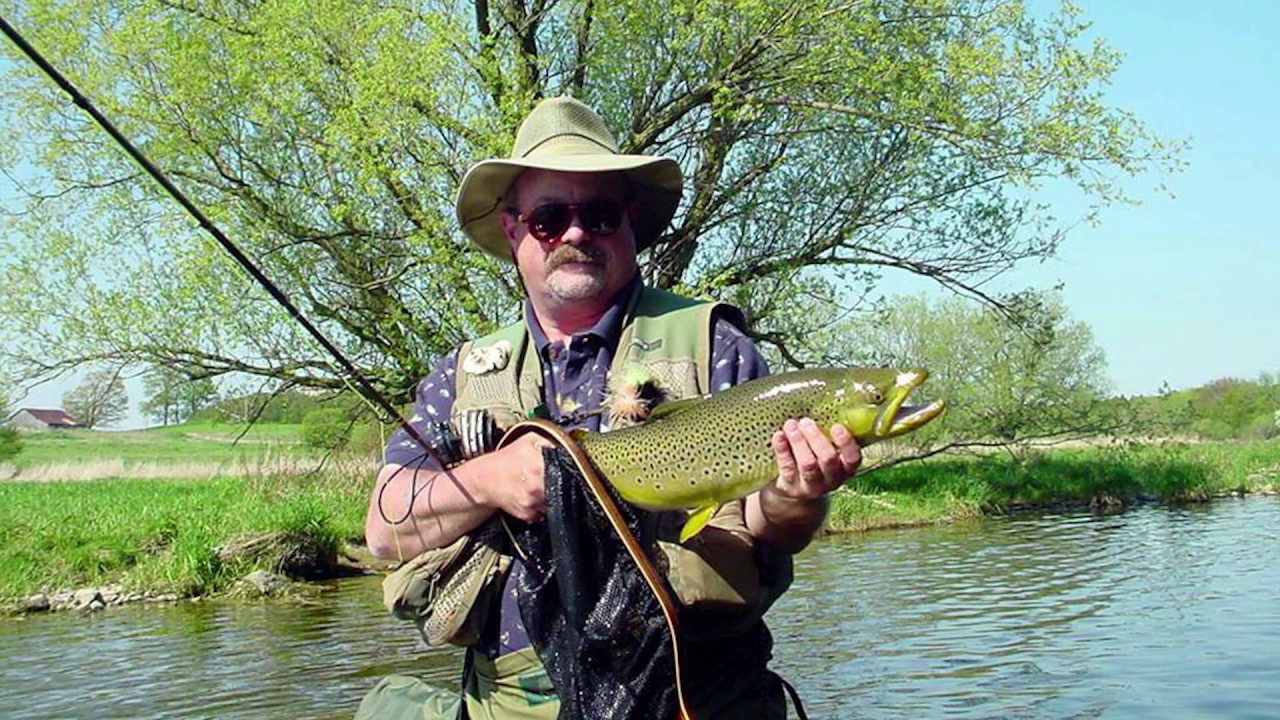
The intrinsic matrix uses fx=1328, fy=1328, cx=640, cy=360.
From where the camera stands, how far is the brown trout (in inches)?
111

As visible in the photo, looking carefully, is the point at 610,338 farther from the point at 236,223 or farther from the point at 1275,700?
the point at 236,223

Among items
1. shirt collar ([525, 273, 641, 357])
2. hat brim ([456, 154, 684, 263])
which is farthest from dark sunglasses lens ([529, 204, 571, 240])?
shirt collar ([525, 273, 641, 357])

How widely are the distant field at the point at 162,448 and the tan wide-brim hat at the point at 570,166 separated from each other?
16.9m

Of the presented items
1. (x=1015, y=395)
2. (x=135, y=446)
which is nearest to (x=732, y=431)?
(x=1015, y=395)

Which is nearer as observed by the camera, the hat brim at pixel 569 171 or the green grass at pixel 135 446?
the hat brim at pixel 569 171

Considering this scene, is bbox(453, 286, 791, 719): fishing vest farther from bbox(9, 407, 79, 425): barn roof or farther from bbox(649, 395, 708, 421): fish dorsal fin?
bbox(9, 407, 79, 425): barn roof

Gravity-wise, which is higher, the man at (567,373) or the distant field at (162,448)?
the distant field at (162,448)

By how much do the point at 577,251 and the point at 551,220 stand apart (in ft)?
0.41

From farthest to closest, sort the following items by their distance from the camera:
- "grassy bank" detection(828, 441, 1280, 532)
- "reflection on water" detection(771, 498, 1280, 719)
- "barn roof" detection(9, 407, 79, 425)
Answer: "barn roof" detection(9, 407, 79, 425) < "grassy bank" detection(828, 441, 1280, 532) < "reflection on water" detection(771, 498, 1280, 719)

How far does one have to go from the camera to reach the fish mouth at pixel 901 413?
280 cm

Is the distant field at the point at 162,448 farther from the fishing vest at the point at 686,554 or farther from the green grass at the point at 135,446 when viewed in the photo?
the fishing vest at the point at 686,554

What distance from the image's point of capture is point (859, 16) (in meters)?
18.1

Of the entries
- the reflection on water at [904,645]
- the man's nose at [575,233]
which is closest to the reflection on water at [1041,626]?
the reflection on water at [904,645]

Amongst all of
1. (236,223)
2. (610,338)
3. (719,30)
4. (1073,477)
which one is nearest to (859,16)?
(719,30)
